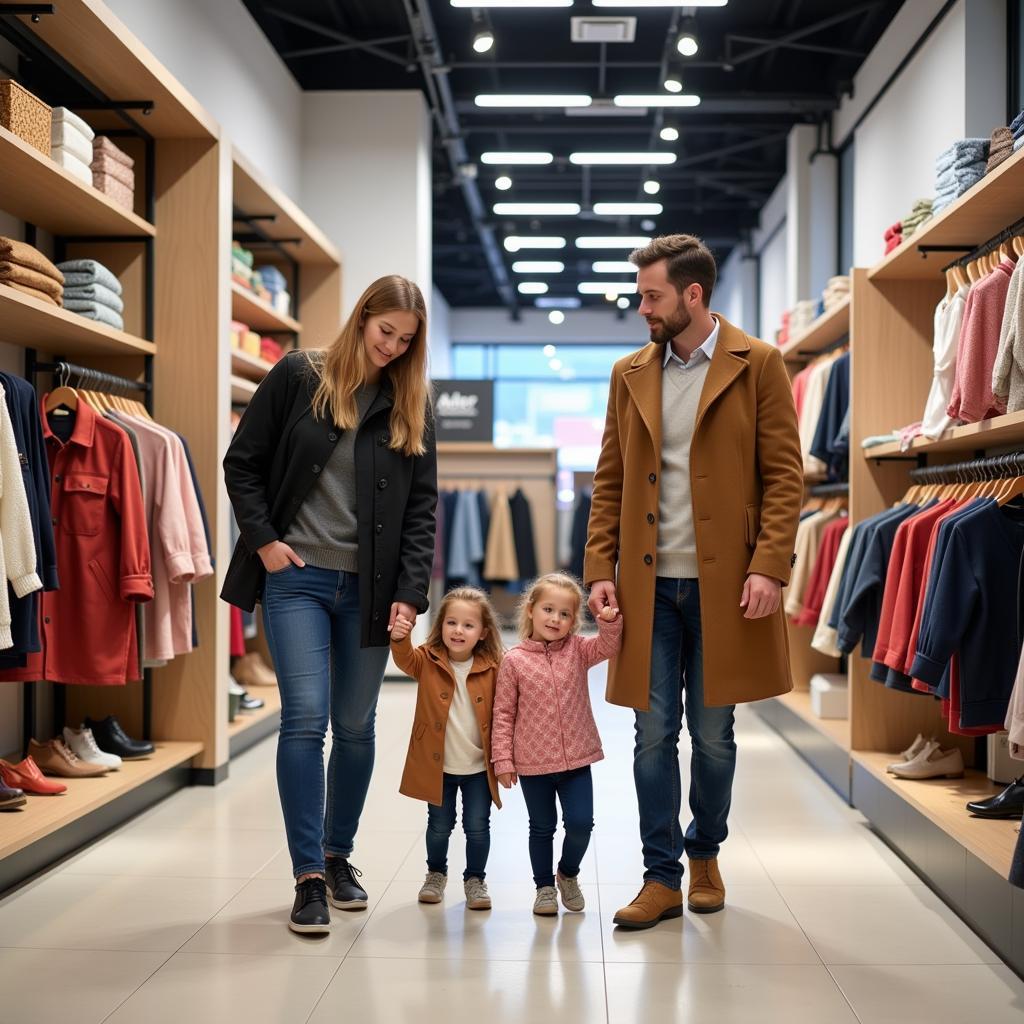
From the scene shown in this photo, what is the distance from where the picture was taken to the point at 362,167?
8195 millimetres

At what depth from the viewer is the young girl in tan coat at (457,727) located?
9.64 feet

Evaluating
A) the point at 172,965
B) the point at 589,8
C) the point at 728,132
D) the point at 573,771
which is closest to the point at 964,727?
the point at 573,771

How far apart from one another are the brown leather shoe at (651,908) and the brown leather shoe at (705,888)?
72 millimetres

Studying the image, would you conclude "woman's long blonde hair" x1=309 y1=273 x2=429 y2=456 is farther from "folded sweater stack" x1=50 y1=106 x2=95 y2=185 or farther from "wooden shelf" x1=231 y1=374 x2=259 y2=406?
"wooden shelf" x1=231 y1=374 x2=259 y2=406

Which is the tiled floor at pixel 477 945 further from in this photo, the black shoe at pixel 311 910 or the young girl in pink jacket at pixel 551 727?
the young girl in pink jacket at pixel 551 727

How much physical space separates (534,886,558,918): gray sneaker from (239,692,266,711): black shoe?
2.72m

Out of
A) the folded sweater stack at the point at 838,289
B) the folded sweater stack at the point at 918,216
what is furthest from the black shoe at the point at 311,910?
the folded sweater stack at the point at 838,289

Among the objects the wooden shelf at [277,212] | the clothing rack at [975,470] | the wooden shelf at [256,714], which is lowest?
the wooden shelf at [256,714]

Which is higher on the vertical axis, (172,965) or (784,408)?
(784,408)

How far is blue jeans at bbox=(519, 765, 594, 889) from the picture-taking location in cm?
291

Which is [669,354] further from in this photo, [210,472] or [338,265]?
[338,265]

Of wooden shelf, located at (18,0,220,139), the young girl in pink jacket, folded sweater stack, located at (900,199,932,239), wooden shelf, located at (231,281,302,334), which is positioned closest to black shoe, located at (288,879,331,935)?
the young girl in pink jacket

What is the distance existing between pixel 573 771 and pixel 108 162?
2718 millimetres

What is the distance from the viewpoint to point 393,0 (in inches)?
304
